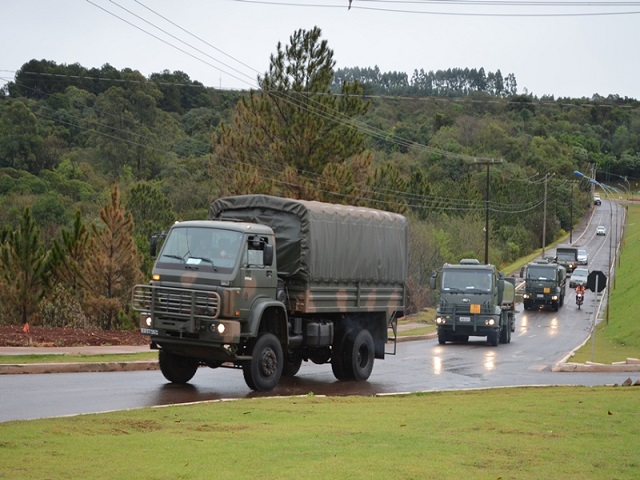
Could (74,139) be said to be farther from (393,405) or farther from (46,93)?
→ (393,405)

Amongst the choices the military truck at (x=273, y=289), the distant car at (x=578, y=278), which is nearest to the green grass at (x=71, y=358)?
the military truck at (x=273, y=289)

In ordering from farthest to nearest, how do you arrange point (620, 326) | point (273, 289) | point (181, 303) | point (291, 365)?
point (620, 326) → point (291, 365) → point (273, 289) → point (181, 303)

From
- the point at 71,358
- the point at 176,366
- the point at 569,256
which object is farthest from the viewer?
the point at 569,256

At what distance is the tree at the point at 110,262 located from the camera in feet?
86.4

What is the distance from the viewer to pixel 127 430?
10.6 metres

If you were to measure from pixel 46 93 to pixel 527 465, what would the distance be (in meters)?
91.7

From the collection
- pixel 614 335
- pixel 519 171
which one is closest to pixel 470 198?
pixel 519 171

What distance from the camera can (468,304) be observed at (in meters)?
37.1

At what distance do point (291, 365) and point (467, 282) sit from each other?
18108 mm

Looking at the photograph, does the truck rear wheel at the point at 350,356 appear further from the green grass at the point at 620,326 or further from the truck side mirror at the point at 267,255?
the green grass at the point at 620,326

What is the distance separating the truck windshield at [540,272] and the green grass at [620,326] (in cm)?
436

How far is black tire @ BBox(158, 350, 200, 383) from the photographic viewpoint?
1748 cm

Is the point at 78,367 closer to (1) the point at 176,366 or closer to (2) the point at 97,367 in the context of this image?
(2) the point at 97,367

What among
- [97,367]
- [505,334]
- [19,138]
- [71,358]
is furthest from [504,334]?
[19,138]
